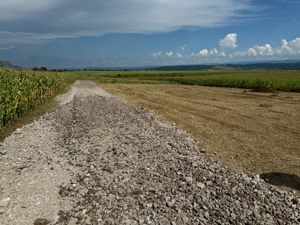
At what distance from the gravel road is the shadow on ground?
Result: 410 millimetres

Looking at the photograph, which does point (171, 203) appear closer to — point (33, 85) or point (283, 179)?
point (283, 179)

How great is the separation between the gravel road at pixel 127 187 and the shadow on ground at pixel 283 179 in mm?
410

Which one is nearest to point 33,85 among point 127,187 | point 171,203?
point 127,187

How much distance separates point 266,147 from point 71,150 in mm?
7393

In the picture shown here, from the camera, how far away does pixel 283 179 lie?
549 cm

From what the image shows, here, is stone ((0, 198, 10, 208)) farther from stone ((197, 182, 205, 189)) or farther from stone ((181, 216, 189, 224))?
stone ((197, 182, 205, 189))

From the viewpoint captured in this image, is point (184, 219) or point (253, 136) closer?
point (184, 219)

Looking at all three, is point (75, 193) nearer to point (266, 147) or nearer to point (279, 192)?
point (279, 192)

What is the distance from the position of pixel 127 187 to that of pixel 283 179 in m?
4.33

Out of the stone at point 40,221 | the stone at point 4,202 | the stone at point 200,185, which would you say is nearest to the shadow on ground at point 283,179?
the stone at point 200,185

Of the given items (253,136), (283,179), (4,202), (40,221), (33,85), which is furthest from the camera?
(33,85)

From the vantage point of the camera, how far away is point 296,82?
2391 cm

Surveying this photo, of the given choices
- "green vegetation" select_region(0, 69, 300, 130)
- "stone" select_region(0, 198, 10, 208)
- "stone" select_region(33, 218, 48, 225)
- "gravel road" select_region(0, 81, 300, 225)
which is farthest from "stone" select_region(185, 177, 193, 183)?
"green vegetation" select_region(0, 69, 300, 130)

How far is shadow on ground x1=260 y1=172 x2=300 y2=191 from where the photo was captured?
17.3ft
